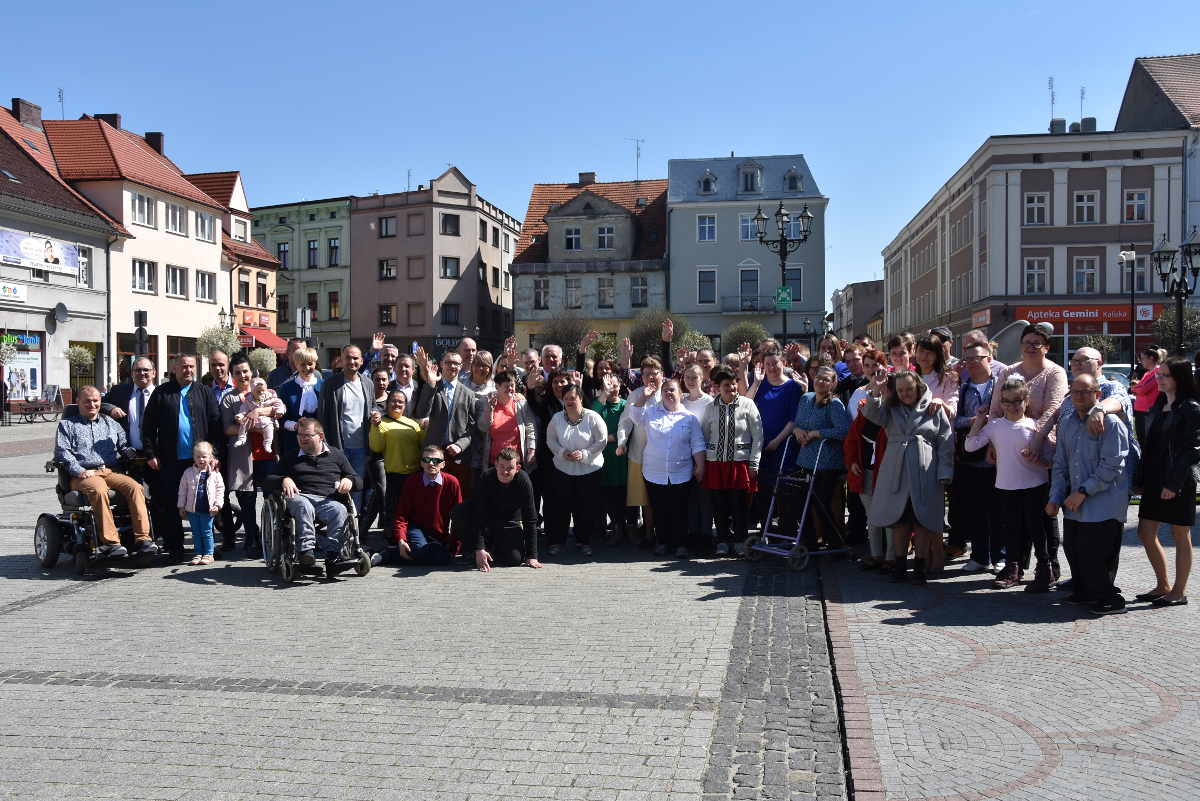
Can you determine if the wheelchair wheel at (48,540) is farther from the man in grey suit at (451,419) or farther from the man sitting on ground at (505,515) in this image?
the man sitting on ground at (505,515)

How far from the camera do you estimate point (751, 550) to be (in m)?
9.03

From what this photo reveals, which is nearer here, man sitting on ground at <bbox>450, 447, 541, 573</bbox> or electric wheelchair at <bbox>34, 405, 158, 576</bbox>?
electric wheelchair at <bbox>34, 405, 158, 576</bbox>

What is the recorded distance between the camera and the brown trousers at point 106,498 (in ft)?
27.8

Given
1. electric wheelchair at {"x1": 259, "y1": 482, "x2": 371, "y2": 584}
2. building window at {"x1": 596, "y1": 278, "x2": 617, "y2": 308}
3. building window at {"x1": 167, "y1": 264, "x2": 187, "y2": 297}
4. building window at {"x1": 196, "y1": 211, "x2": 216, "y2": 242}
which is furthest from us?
building window at {"x1": 596, "y1": 278, "x2": 617, "y2": 308}

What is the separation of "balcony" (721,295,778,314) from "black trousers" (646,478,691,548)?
4729cm

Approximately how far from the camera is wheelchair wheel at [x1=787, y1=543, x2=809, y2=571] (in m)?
8.38

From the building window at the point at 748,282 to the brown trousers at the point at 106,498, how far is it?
49.6m

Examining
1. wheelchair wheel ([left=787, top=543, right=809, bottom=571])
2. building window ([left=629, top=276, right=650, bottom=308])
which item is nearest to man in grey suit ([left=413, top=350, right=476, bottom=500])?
wheelchair wheel ([left=787, top=543, right=809, bottom=571])

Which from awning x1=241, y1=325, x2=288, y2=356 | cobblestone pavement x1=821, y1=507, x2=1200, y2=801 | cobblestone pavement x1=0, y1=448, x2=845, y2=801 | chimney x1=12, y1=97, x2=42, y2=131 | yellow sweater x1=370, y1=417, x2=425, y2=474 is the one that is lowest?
cobblestone pavement x1=0, y1=448, x2=845, y2=801

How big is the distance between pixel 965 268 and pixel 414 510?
163ft

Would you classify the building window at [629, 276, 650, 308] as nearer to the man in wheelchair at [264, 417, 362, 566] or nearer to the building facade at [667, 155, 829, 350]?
the building facade at [667, 155, 829, 350]

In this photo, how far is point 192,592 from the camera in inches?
307

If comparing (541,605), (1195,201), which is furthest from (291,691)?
(1195,201)

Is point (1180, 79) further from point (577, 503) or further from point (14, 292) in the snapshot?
point (14, 292)
